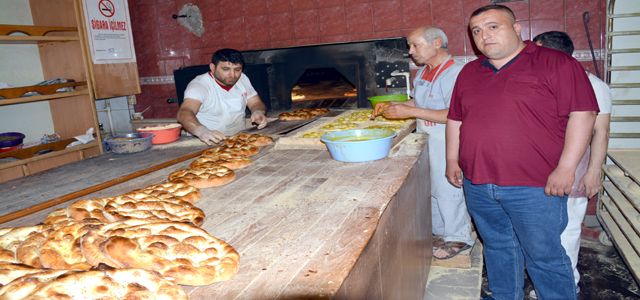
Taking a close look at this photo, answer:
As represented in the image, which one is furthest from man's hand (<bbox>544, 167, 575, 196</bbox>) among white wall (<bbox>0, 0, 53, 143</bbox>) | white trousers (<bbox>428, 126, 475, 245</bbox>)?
white wall (<bbox>0, 0, 53, 143</bbox>)

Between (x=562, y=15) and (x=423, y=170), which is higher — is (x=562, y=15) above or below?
above

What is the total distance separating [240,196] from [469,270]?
6.47 ft

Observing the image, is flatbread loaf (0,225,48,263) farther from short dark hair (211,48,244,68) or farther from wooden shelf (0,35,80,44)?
wooden shelf (0,35,80,44)

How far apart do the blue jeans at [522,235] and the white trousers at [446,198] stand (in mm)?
540

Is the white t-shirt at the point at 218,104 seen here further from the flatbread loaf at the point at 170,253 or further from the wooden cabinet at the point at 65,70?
the flatbread loaf at the point at 170,253

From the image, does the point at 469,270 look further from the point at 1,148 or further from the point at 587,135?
the point at 1,148

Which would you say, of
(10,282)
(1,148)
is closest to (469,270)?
(10,282)

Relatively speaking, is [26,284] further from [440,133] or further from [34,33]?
[34,33]

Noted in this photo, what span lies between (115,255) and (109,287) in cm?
17

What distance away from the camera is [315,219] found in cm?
159

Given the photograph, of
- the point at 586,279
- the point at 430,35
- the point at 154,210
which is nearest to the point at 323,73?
the point at 430,35

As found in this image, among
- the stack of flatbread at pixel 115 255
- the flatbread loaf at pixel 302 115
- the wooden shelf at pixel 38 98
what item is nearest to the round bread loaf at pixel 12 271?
the stack of flatbread at pixel 115 255

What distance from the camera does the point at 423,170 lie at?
8.91 ft

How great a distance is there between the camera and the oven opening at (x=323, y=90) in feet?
18.2
